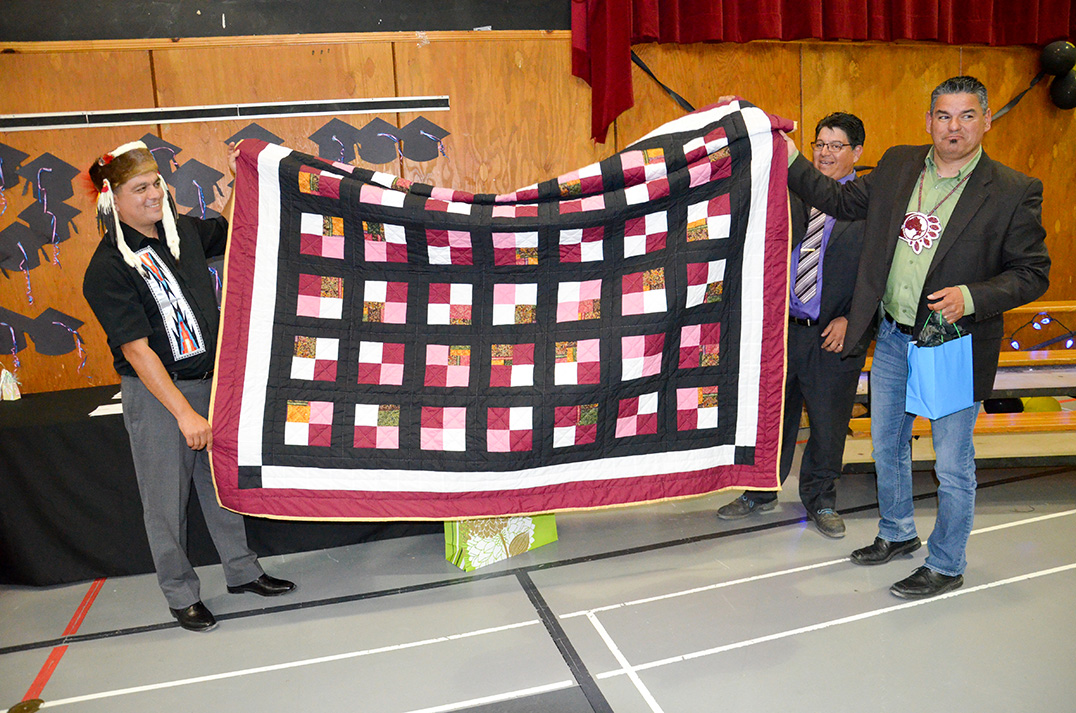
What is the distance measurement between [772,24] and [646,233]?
2.07m

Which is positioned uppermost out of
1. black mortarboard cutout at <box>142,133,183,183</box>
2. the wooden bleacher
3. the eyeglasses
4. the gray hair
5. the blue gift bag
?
black mortarboard cutout at <box>142,133,183,183</box>

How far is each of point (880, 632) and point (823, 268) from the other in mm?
1275

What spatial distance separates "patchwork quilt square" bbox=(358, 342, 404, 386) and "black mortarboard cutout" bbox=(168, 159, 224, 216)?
167 cm

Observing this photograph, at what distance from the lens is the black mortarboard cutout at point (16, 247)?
10.8 feet

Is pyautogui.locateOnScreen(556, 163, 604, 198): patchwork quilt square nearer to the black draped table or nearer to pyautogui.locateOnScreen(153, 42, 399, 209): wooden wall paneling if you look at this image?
pyautogui.locateOnScreen(153, 42, 399, 209): wooden wall paneling

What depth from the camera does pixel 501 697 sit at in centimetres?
190

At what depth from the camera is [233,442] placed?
2250mm

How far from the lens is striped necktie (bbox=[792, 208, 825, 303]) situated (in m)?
2.73

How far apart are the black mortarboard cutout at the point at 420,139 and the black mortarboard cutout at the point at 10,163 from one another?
168cm

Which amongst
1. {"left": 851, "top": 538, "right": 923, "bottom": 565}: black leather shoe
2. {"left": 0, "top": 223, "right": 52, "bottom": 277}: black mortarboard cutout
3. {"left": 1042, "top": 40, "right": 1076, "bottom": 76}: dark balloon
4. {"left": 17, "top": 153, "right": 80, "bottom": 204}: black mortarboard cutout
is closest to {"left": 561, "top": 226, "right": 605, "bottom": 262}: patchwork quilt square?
{"left": 851, "top": 538, "right": 923, "bottom": 565}: black leather shoe

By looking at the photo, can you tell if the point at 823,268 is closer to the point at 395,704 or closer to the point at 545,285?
the point at 545,285

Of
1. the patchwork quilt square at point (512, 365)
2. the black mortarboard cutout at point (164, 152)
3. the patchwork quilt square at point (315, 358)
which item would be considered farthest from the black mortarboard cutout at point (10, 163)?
the patchwork quilt square at point (512, 365)

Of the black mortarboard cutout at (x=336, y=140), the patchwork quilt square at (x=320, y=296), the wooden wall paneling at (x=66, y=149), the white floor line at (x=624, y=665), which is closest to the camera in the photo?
the white floor line at (x=624, y=665)

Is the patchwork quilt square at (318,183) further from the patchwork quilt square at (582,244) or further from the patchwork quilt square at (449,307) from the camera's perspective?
the patchwork quilt square at (582,244)
